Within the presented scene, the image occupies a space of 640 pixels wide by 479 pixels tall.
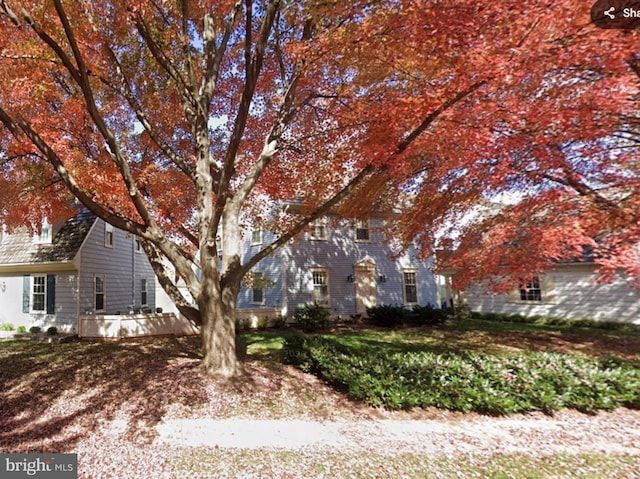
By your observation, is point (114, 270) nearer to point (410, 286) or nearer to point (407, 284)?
point (407, 284)

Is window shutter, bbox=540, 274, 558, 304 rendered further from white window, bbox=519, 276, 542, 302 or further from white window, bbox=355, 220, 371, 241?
white window, bbox=355, 220, 371, 241

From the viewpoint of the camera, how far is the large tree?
18.6ft

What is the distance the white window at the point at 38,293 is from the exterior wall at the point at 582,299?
23022 mm

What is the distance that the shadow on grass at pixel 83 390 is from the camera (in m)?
5.06

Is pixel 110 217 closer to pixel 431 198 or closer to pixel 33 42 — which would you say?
pixel 33 42

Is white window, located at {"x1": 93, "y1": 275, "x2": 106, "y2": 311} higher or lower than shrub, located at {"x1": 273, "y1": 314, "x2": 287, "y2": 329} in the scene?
higher

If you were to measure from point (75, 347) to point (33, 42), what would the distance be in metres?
8.81

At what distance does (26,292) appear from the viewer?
14.4m

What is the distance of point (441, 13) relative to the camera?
223 inches

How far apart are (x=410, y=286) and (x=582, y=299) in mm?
8227

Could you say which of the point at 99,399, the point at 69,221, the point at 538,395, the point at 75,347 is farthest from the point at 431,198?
the point at 69,221

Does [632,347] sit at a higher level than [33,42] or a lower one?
lower

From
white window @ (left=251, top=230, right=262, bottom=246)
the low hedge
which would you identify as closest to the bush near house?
white window @ (left=251, top=230, right=262, bottom=246)

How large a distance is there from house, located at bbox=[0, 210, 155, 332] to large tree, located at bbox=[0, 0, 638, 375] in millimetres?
3596
